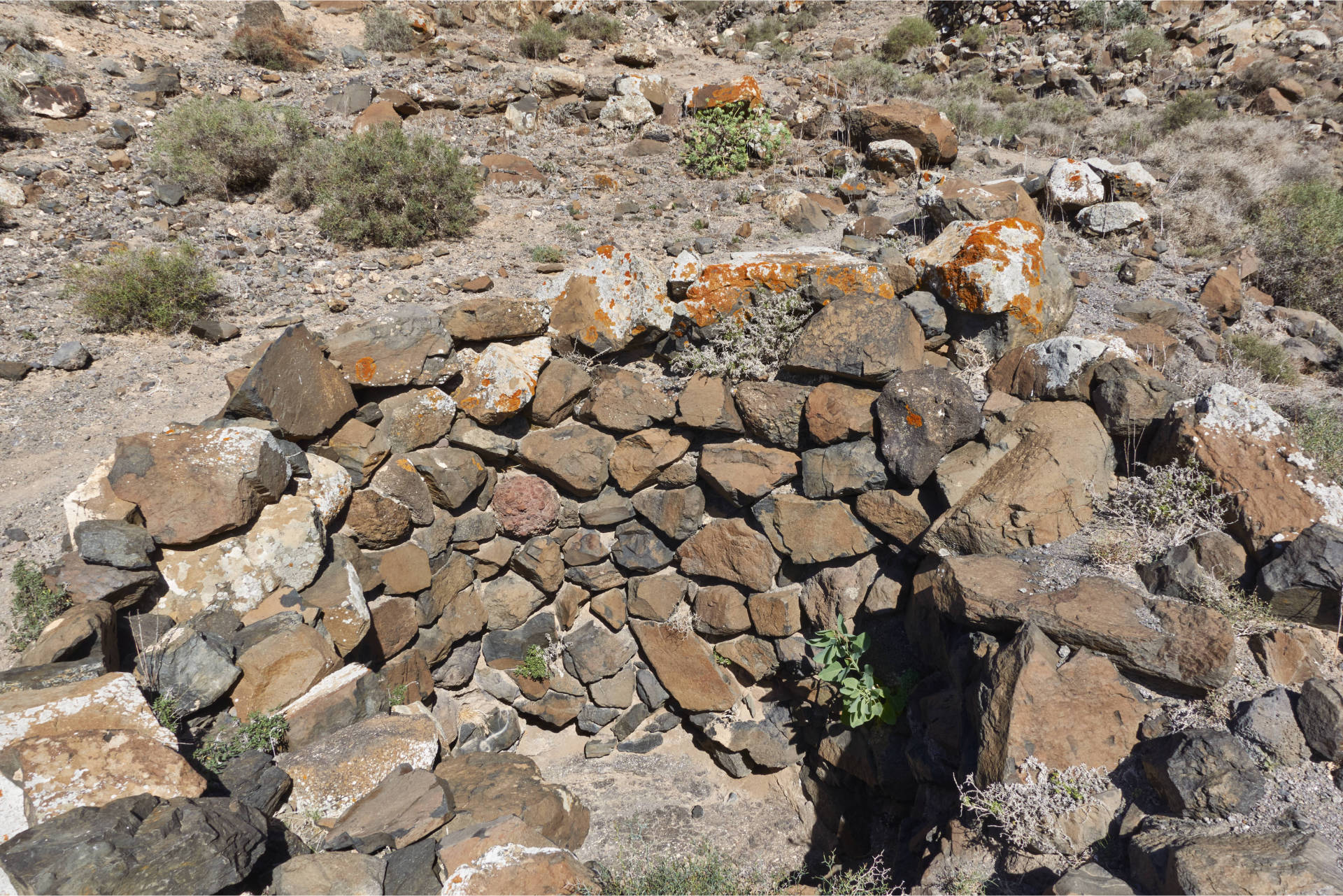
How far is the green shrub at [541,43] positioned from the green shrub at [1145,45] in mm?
9332

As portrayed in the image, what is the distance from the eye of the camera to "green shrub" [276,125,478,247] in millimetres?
6258

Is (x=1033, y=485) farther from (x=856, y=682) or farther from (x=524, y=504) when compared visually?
(x=524, y=504)

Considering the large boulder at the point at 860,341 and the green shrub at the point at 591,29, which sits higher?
the green shrub at the point at 591,29

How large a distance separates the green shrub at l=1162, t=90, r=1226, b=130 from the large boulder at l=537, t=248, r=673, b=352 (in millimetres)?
8447

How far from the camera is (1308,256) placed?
595 centimetres

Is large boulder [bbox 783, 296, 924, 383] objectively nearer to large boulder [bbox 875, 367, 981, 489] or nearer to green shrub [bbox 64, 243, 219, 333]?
large boulder [bbox 875, 367, 981, 489]

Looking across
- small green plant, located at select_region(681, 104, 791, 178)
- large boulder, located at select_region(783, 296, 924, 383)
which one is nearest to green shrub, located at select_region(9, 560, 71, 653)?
large boulder, located at select_region(783, 296, 924, 383)

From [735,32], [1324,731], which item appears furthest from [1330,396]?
[735,32]

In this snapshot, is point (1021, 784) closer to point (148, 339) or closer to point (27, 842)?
point (27, 842)

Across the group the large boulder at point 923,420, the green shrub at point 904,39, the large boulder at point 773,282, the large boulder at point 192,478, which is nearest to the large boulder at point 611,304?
the large boulder at point 773,282

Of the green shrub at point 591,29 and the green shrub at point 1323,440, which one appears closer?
the green shrub at point 1323,440

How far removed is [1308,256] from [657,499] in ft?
20.8

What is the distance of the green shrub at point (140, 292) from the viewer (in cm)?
521

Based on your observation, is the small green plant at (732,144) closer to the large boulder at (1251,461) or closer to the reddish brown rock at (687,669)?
the reddish brown rock at (687,669)
